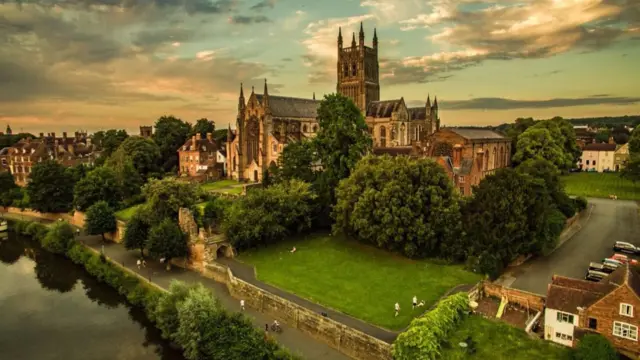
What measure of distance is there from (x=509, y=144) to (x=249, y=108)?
125 feet

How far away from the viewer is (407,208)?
93.9 feet

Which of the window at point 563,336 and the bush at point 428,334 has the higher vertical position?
the bush at point 428,334

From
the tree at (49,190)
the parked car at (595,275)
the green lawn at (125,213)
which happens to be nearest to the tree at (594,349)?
the parked car at (595,275)

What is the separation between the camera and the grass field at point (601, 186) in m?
50.5

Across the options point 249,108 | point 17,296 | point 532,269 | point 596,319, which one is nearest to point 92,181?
point 17,296

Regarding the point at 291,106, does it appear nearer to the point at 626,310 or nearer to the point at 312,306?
the point at 312,306

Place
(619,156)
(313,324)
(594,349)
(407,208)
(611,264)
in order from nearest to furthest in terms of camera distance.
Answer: (594,349) → (313,324) → (611,264) → (407,208) → (619,156)

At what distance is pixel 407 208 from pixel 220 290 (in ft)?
46.7

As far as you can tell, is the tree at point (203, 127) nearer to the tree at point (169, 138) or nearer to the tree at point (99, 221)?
the tree at point (169, 138)

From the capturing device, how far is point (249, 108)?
194 feet

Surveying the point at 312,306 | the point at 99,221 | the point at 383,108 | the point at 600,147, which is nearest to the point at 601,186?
the point at 600,147

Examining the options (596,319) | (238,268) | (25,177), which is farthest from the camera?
(25,177)

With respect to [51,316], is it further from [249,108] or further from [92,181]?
[249,108]

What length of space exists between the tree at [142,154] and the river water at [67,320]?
84.5 ft
